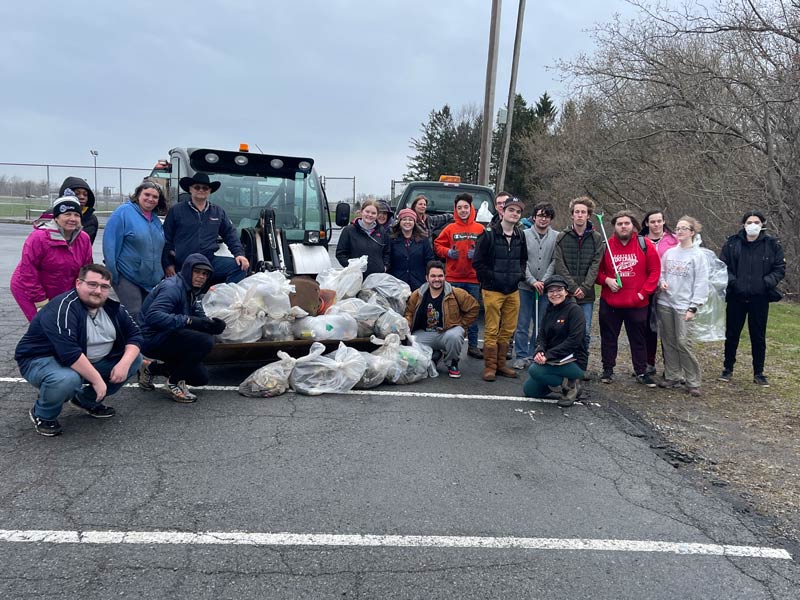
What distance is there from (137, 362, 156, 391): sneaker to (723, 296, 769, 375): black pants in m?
6.05

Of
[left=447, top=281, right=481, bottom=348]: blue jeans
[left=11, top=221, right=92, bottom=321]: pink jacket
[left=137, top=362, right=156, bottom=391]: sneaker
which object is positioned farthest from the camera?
[left=447, top=281, right=481, bottom=348]: blue jeans

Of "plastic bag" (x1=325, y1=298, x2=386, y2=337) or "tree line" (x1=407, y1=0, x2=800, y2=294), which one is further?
"tree line" (x1=407, y1=0, x2=800, y2=294)

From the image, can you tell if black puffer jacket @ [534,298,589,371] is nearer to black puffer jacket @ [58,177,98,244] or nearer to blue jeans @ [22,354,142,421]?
blue jeans @ [22,354,142,421]

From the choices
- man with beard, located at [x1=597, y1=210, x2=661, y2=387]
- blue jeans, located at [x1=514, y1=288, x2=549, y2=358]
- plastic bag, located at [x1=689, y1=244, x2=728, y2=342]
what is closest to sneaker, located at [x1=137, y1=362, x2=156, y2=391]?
blue jeans, located at [x1=514, y1=288, x2=549, y2=358]

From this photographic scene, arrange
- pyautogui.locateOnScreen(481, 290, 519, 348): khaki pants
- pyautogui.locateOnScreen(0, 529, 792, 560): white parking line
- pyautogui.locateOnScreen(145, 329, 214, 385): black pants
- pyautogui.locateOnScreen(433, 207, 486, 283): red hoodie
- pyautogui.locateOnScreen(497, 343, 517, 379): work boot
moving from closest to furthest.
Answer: pyautogui.locateOnScreen(0, 529, 792, 560): white parking line
pyautogui.locateOnScreen(145, 329, 214, 385): black pants
pyautogui.locateOnScreen(481, 290, 519, 348): khaki pants
pyautogui.locateOnScreen(497, 343, 517, 379): work boot
pyautogui.locateOnScreen(433, 207, 486, 283): red hoodie

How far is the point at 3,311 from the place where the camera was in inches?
364

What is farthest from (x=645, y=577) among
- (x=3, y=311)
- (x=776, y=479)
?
(x=3, y=311)

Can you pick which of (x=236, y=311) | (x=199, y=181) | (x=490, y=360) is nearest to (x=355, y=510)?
(x=236, y=311)

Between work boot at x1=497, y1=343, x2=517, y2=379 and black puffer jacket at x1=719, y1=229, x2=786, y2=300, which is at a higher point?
black puffer jacket at x1=719, y1=229, x2=786, y2=300

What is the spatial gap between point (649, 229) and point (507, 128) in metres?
13.7

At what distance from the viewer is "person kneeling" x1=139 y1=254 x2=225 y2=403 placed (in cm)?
539

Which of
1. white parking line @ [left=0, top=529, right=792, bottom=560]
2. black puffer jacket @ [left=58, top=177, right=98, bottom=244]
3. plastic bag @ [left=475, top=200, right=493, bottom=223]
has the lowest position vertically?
white parking line @ [left=0, top=529, right=792, bottom=560]

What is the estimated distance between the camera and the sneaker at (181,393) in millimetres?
5555

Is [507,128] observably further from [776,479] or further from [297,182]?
[776,479]
